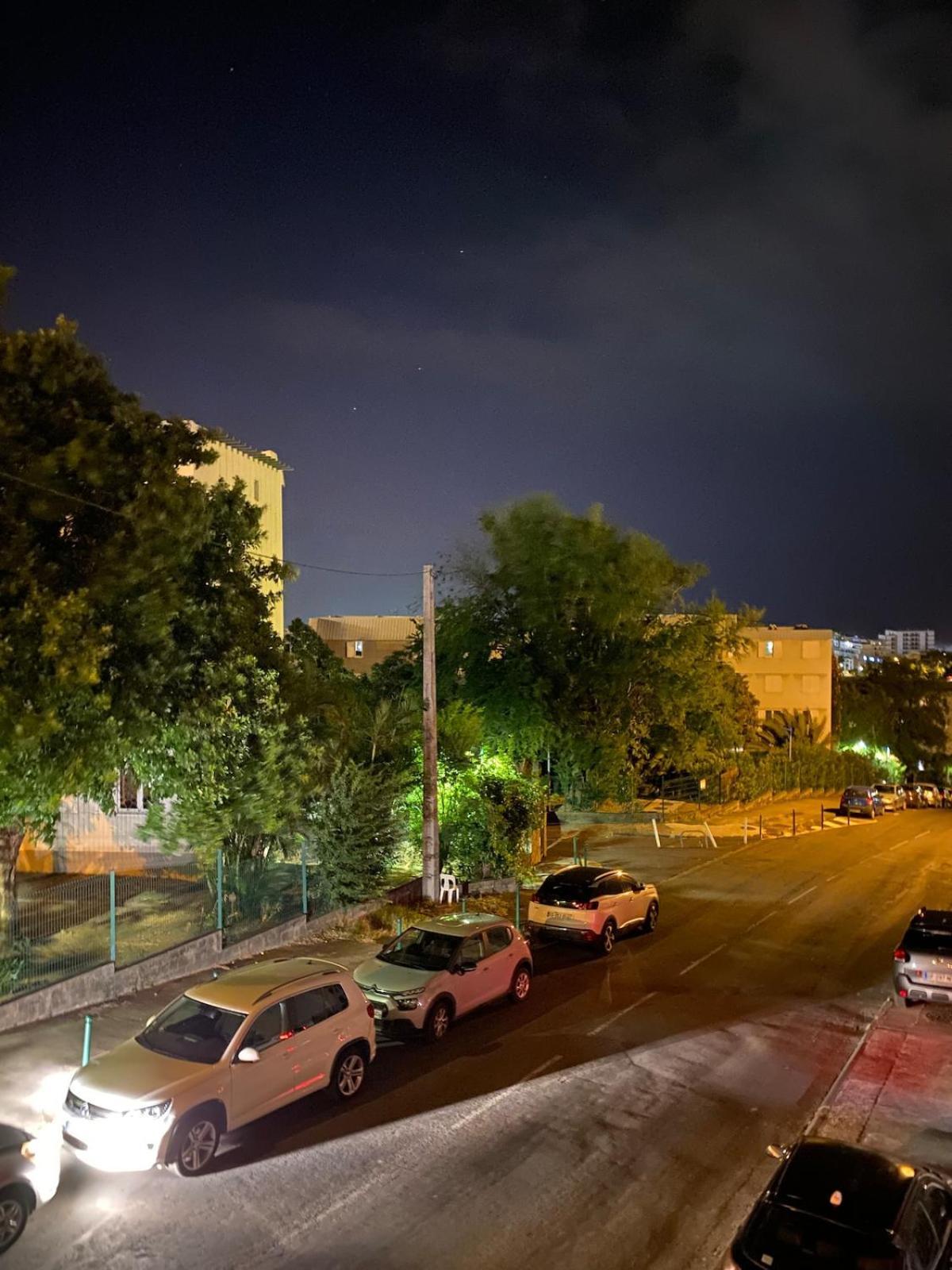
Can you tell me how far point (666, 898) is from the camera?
24.6 meters

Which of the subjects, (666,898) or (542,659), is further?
(542,659)

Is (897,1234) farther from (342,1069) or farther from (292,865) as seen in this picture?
(292,865)

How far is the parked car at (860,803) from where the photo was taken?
4628 cm

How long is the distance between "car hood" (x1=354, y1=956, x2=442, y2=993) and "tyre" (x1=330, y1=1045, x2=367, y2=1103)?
5.90ft

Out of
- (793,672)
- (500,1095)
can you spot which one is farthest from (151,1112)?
(793,672)

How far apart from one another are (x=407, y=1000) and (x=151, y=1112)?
4671 mm

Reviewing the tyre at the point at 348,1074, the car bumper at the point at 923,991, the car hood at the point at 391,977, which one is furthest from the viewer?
the car bumper at the point at 923,991

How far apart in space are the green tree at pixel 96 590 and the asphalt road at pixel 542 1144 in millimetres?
6287

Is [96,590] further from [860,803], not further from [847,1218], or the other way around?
[860,803]

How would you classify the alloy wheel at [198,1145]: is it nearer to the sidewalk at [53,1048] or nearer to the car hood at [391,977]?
the sidewalk at [53,1048]

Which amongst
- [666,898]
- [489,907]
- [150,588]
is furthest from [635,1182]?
[666,898]

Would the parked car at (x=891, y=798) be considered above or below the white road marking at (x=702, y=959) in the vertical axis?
below

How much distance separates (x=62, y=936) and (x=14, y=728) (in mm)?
3534

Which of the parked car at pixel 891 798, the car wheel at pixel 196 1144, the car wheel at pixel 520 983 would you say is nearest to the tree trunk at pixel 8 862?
the car wheel at pixel 196 1144
